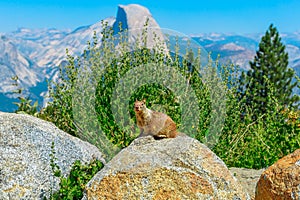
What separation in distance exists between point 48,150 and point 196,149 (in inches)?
99.9

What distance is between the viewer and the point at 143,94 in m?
8.70

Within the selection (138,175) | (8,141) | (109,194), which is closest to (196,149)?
(138,175)

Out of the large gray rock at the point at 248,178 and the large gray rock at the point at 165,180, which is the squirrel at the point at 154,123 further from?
the large gray rock at the point at 248,178

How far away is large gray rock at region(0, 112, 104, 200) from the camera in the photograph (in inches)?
236

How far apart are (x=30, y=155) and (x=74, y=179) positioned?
2.53 ft

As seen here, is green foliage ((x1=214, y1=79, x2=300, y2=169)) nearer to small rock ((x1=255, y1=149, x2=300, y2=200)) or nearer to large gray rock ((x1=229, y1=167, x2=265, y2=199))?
large gray rock ((x1=229, y1=167, x2=265, y2=199))

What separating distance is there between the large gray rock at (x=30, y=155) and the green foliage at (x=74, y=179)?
0.44ft

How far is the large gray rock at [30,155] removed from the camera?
6000 mm

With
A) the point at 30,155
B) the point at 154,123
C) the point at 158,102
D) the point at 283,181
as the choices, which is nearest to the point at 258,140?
the point at 158,102

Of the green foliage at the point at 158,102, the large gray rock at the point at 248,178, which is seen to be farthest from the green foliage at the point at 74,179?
the large gray rock at the point at 248,178

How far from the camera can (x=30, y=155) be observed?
631cm

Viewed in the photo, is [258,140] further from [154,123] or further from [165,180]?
[165,180]

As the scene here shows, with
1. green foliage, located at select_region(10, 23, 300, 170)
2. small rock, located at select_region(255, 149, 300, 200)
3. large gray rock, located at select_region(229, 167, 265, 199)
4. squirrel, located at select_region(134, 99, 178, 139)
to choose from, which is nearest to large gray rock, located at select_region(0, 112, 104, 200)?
squirrel, located at select_region(134, 99, 178, 139)

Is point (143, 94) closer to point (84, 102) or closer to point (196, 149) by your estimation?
point (84, 102)
